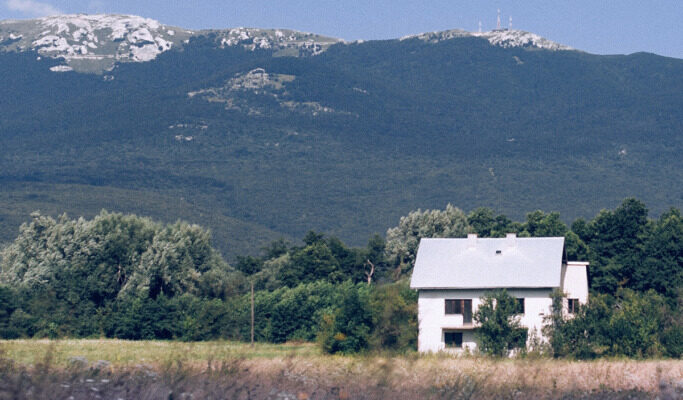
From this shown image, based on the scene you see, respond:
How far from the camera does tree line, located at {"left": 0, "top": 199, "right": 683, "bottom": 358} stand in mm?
48656

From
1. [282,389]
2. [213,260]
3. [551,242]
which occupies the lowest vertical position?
[213,260]

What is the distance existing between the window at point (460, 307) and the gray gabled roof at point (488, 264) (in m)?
0.95

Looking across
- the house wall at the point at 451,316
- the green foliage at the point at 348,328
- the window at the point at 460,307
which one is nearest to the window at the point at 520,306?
the house wall at the point at 451,316

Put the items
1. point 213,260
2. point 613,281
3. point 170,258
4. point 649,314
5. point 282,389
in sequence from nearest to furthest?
1. point 282,389
2. point 649,314
3. point 613,281
4. point 170,258
5. point 213,260

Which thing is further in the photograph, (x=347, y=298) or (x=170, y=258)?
(x=170, y=258)

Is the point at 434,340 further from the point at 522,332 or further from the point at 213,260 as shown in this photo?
the point at 213,260

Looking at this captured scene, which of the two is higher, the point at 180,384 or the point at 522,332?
the point at 180,384

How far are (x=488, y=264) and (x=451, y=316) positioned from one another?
171 inches

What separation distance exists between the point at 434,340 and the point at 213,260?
33921 millimetres

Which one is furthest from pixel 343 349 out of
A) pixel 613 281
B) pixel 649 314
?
pixel 613 281

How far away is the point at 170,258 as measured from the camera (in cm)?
7294

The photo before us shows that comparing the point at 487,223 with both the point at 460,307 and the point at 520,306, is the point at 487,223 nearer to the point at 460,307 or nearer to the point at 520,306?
the point at 460,307

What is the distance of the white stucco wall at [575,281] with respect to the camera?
58312 millimetres

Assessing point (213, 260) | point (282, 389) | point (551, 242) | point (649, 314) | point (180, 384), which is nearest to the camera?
point (180, 384)
